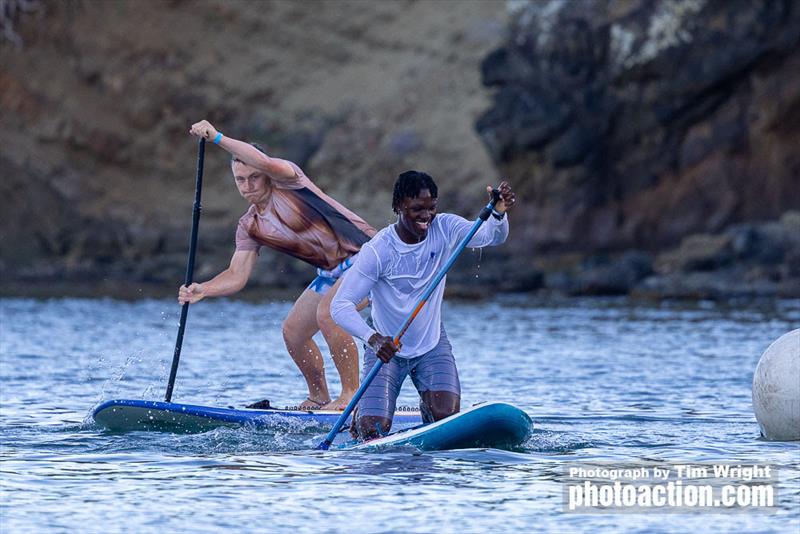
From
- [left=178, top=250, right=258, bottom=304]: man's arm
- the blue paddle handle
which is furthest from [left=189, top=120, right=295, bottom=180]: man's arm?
the blue paddle handle

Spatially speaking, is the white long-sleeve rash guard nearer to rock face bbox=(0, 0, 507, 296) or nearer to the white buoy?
the white buoy

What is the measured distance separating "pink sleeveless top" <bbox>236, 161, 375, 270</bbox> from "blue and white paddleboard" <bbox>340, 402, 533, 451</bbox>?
1.89m

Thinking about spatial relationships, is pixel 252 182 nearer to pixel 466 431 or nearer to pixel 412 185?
pixel 412 185

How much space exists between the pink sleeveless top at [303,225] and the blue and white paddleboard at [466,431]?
74.4 inches

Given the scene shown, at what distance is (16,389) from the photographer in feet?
50.8

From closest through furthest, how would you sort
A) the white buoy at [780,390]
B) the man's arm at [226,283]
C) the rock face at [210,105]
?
the white buoy at [780,390]
the man's arm at [226,283]
the rock face at [210,105]

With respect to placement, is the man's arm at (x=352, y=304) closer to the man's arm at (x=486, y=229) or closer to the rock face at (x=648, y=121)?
the man's arm at (x=486, y=229)

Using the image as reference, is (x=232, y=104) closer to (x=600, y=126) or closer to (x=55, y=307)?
(x=600, y=126)

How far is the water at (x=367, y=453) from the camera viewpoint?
28.2 ft

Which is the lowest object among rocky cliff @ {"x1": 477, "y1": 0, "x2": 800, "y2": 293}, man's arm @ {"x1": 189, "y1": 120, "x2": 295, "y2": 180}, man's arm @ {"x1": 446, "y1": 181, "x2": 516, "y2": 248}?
man's arm @ {"x1": 446, "y1": 181, "x2": 516, "y2": 248}

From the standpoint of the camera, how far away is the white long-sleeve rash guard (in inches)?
395

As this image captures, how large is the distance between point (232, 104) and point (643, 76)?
16.5 metres

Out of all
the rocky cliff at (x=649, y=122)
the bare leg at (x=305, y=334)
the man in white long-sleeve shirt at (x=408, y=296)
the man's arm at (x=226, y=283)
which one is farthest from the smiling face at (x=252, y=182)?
the rocky cliff at (x=649, y=122)

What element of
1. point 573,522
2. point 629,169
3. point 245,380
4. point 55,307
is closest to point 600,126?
point 629,169
